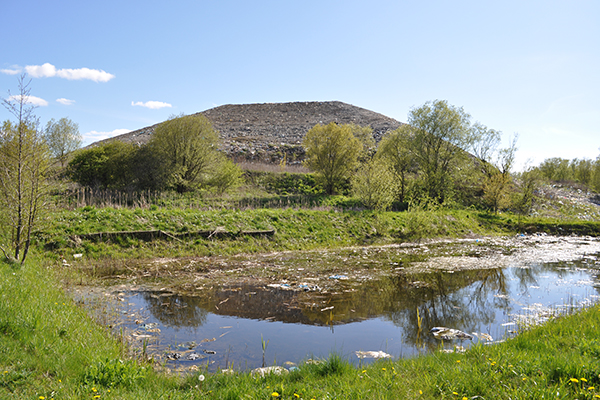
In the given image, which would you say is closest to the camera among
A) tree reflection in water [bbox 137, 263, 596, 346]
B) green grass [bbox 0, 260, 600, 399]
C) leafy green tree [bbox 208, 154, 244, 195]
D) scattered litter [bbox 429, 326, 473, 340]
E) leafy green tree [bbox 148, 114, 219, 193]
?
green grass [bbox 0, 260, 600, 399]

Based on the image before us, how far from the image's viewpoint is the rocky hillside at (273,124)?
53.9 m

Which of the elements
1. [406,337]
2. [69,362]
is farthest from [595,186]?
[69,362]

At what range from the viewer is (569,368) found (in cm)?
455

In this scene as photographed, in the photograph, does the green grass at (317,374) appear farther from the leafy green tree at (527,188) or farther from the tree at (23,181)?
the leafy green tree at (527,188)

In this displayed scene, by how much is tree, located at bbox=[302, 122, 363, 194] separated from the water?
21703 mm

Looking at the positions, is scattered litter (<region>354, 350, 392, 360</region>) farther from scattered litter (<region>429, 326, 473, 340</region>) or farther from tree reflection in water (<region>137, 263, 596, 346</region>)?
scattered litter (<region>429, 326, 473, 340</region>)

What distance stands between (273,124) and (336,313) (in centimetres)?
7600

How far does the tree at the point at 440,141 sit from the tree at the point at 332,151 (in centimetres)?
684

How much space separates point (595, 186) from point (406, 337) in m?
67.3

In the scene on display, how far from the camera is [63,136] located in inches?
1987

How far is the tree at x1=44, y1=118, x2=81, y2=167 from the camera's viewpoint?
49.4 m

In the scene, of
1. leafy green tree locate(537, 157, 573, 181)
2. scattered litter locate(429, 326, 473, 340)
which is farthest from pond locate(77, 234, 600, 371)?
leafy green tree locate(537, 157, 573, 181)

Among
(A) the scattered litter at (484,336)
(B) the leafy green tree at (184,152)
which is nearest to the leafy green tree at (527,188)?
(B) the leafy green tree at (184,152)

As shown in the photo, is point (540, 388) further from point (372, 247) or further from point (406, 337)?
point (372, 247)
